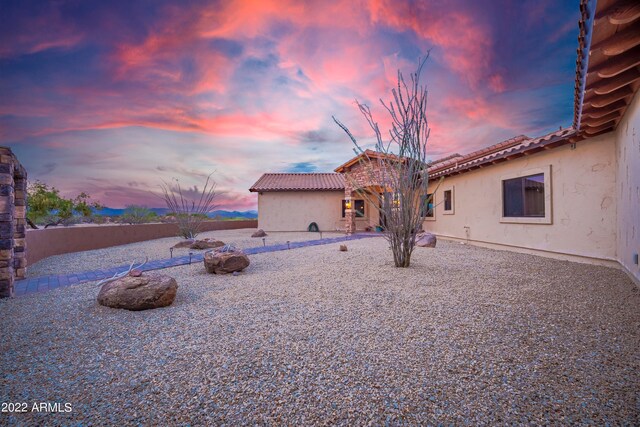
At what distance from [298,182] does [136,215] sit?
10.0m

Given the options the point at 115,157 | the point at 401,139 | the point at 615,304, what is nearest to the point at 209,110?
the point at 115,157

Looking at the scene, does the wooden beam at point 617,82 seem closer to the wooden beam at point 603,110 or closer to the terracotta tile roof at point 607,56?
A: the terracotta tile roof at point 607,56

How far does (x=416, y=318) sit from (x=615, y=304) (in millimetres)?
2648

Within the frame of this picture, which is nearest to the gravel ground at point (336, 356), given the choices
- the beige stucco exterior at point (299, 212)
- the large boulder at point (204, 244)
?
the large boulder at point (204, 244)

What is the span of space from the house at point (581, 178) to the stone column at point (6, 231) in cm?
564

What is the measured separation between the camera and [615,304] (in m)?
3.34

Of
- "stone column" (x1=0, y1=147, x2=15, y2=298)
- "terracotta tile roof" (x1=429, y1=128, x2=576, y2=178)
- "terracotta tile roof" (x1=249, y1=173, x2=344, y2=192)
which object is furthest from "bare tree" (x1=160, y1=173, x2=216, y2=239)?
"terracotta tile roof" (x1=429, y1=128, x2=576, y2=178)

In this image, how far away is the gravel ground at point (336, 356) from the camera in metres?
1.59

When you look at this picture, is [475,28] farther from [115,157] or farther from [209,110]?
[115,157]

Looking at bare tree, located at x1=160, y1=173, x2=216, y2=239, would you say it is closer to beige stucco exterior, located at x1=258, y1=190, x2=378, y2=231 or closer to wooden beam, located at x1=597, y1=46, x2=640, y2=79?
beige stucco exterior, located at x1=258, y1=190, x2=378, y2=231

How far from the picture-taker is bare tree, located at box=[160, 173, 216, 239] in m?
11.7

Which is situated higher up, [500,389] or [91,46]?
[91,46]

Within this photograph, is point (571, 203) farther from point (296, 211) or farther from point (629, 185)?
point (296, 211)

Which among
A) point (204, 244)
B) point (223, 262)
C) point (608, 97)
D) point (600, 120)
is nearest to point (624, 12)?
point (608, 97)
